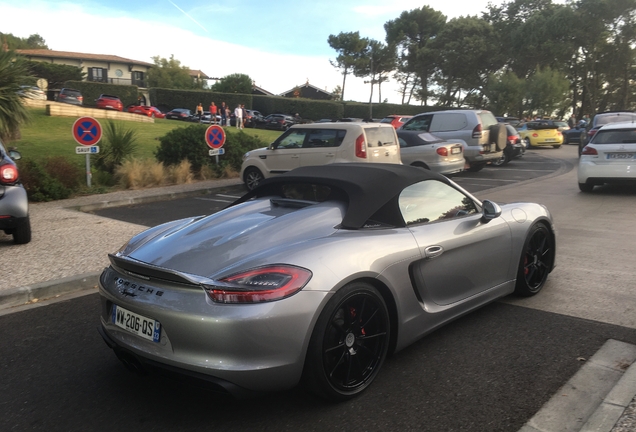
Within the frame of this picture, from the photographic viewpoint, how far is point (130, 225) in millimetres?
9117

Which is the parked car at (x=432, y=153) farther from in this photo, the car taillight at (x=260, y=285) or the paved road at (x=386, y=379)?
the car taillight at (x=260, y=285)

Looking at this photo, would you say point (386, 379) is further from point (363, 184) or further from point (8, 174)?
point (8, 174)

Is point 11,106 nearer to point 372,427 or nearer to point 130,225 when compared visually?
point 130,225

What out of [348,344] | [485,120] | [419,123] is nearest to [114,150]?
[419,123]

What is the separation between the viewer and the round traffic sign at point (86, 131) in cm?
1184

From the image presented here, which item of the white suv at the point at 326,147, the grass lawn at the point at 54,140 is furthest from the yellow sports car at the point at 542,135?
the white suv at the point at 326,147

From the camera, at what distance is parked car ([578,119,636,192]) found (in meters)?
11.7

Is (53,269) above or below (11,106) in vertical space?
below

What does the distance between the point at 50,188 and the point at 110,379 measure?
30.4 ft

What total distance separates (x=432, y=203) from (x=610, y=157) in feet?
31.0

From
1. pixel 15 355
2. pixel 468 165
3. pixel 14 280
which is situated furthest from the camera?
pixel 468 165

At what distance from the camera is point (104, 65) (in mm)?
73750

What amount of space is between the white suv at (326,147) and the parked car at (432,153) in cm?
155

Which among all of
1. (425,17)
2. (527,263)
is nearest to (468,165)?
(527,263)
